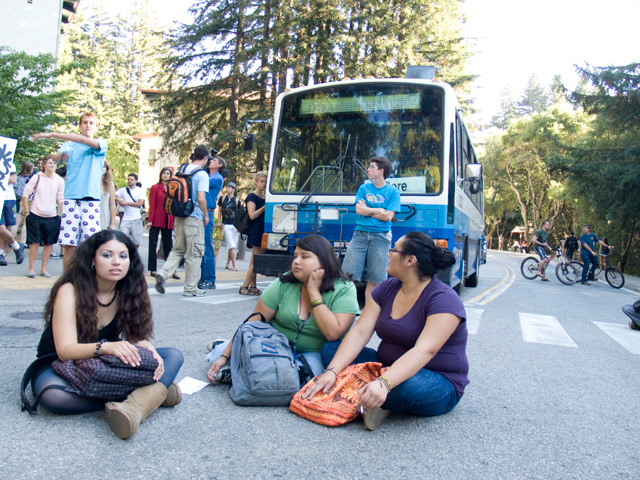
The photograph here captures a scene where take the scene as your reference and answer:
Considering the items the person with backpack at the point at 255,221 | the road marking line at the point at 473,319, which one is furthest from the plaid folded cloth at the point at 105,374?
the person with backpack at the point at 255,221

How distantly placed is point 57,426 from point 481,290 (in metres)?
11.2

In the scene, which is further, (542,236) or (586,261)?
(542,236)

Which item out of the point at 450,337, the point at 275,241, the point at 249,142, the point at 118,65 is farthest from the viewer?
the point at 118,65

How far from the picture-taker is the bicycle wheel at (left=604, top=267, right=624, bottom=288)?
1767 centimetres

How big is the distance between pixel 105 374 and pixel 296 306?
1402 millimetres

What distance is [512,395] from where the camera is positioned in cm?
420

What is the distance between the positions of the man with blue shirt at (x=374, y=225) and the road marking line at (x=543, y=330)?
187 centimetres

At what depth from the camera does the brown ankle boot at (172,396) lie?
3332 mm

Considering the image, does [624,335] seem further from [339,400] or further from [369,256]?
[339,400]

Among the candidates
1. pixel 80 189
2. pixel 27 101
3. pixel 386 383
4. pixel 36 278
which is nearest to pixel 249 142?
pixel 80 189

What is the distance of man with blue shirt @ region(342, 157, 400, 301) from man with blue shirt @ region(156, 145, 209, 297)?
2.15 metres

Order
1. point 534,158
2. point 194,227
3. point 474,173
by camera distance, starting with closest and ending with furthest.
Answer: point 194,227 < point 474,173 < point 534,158

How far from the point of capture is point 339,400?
327 centimetres

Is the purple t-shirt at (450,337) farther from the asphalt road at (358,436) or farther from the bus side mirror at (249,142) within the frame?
the bus side mirror at (249,142)
